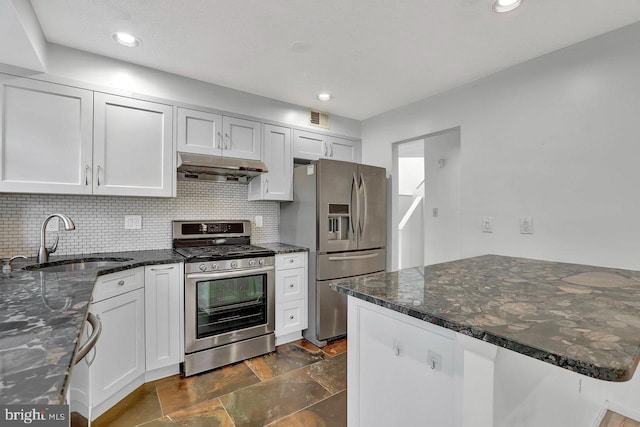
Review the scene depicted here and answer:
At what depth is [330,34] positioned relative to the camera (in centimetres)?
195

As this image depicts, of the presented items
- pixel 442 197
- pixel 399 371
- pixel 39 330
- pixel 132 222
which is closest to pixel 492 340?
pixel 399 371

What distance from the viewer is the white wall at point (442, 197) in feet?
12.7

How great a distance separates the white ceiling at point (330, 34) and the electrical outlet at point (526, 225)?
1216 mm

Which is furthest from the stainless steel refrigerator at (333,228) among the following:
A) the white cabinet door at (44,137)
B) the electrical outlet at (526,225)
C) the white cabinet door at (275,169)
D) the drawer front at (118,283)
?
the white cabinet door at (44,137)

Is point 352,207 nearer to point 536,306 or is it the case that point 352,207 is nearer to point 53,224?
point 536,306

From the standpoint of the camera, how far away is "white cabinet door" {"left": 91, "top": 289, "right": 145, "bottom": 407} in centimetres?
178

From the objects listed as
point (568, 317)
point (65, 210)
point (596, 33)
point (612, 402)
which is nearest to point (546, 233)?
point (612, 402)

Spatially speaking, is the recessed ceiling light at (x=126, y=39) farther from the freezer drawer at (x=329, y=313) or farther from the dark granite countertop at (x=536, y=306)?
the freezer drawer at (x=329, y=313)

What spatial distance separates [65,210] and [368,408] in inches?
98.2

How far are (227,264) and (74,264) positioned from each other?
1.03m

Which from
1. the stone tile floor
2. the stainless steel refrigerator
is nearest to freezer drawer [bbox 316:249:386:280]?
the stainless steel refrigerator

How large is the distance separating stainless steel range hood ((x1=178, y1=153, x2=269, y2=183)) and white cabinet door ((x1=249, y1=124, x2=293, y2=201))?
0.12m

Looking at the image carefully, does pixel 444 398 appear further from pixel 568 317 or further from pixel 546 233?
pixel 546 233

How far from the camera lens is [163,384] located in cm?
217
